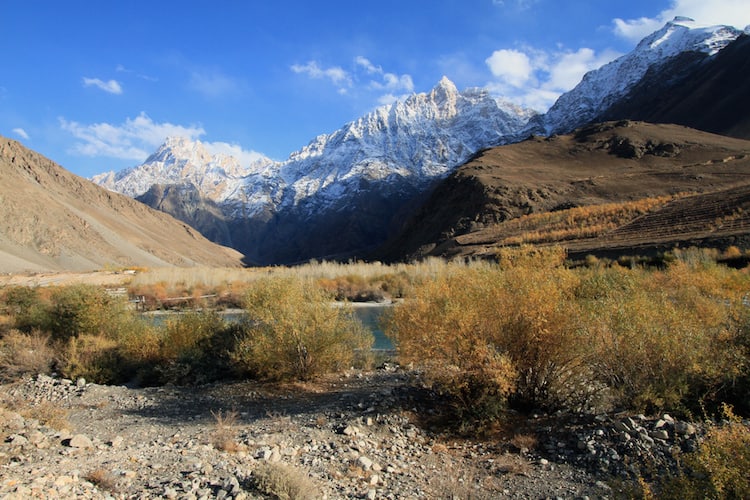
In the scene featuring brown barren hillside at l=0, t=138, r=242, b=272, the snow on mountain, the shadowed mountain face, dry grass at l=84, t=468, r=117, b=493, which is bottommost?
dry grass at l=84, t=468, r=117, b=493

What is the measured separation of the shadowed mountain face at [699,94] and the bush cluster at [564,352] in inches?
4402

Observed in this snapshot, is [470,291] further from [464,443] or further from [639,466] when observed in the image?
[639,466]

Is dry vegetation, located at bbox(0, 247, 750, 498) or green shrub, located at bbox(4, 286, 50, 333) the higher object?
green shrub, located at bbox(4, 286, 50, 333)

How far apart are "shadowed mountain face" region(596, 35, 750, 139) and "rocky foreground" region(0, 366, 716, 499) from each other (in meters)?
114

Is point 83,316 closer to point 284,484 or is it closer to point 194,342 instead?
point 194,342

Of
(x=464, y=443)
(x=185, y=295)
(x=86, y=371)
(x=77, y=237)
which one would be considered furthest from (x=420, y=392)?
(x=77, y=237)

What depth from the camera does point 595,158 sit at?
9244 centimetres

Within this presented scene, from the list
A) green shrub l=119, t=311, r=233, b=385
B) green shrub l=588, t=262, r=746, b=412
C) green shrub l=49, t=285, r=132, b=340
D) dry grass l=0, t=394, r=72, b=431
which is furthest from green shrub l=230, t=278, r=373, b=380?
green shrub l=588, t=262, r=746, b=412

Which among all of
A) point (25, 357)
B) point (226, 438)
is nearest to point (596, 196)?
point (25, 357)

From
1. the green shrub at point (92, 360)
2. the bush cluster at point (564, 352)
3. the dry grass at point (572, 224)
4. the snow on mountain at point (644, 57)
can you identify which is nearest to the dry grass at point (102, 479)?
the bush cluster at point (564, 352)

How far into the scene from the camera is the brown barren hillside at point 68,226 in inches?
Answer: 2810

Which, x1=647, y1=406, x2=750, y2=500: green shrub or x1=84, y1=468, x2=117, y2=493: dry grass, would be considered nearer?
x1=647, y1=406, x2=750, y2=500: green shrub

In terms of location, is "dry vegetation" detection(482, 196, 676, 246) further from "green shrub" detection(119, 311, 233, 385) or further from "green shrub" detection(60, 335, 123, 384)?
"green shrub" detection(60, 335, 123, 384)

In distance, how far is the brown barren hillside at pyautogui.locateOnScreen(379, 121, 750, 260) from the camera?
41.9 metres
